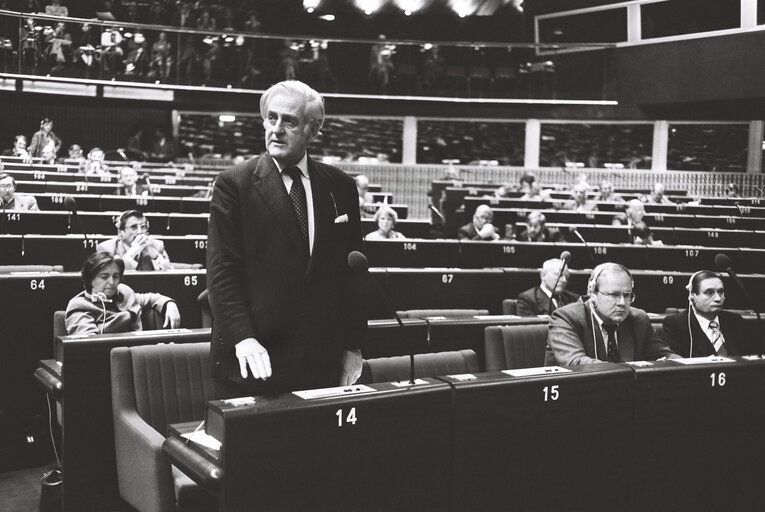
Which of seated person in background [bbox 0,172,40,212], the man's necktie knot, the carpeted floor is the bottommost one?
the carpeted floor

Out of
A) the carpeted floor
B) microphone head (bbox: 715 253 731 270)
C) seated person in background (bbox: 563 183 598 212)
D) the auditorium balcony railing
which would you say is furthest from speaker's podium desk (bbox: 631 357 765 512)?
the auditorium balcony railing

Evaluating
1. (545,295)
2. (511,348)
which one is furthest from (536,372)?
(545,295)

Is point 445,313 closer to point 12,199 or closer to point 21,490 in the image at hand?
point 21,490

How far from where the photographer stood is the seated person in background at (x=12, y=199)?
756 cm

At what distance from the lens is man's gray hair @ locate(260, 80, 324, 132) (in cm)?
215

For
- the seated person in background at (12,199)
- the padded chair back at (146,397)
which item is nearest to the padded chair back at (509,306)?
the padded chair back at (146,397)

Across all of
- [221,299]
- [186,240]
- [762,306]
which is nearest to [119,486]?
[221,299]

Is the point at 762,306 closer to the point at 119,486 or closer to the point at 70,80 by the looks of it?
the point at 119,486

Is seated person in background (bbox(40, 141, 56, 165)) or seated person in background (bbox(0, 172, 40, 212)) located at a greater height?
seated person in background (bbox(40, 141, 56, 165))

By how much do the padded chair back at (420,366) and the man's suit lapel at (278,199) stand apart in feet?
3.57

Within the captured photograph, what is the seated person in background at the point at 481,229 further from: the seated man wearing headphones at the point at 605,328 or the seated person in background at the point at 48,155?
the seated person in background at the point at 48,155

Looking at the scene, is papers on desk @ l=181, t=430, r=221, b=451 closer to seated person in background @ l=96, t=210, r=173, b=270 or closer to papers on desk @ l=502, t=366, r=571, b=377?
papers on desk @ l=502, t=366, r=571, b=377

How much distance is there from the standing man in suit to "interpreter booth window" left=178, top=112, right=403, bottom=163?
15.8 meters

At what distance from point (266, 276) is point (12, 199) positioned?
6.25 meters
